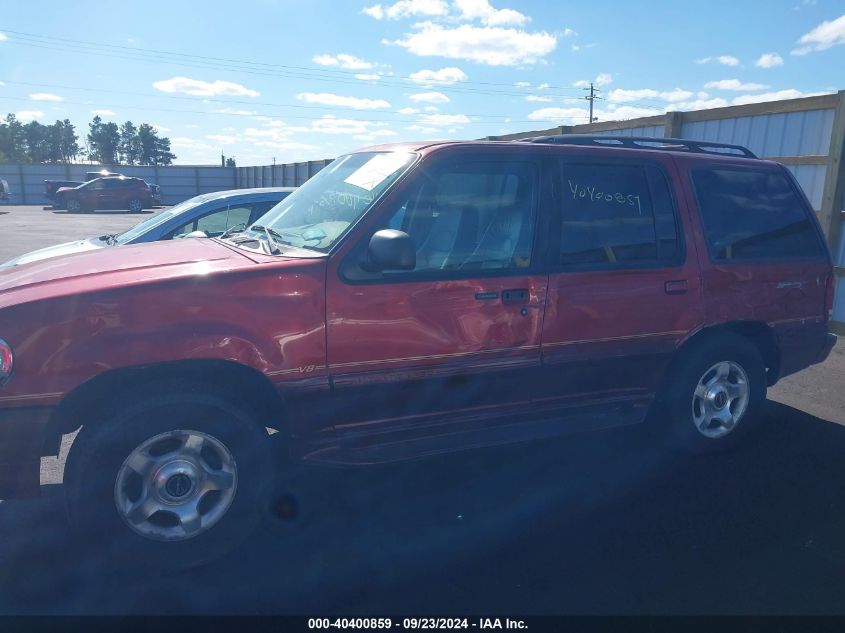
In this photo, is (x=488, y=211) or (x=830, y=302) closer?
(x=488, y=211)

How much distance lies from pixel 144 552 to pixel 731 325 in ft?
12.7

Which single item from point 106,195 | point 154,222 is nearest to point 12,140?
point 106,195

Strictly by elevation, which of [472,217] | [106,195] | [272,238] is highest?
[472,217]

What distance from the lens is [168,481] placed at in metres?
3.14

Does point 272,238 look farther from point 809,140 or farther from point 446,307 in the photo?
point 809,140

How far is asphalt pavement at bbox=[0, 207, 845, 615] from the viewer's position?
3047mm

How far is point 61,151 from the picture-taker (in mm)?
101625

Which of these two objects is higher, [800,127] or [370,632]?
[800,127]

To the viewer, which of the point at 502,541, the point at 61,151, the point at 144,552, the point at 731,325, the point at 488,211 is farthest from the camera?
the point at 61,151

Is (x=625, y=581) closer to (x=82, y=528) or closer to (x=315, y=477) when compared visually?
(x=315, y=477)

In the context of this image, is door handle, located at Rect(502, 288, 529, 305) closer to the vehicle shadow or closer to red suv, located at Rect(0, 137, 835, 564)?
red suv, located at Rect(0, 137, 835, 564)

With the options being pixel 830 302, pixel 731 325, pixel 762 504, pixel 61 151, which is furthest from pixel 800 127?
pixel 61 151

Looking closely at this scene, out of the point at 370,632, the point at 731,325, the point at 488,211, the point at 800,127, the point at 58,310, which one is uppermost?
the point at 800,127

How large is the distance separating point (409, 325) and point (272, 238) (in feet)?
3.33
